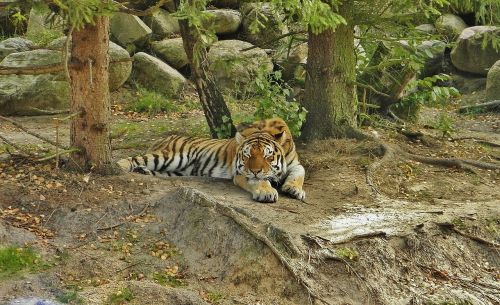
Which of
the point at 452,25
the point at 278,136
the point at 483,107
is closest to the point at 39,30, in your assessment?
the point at 278,136

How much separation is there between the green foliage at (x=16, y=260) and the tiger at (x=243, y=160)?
246 cm

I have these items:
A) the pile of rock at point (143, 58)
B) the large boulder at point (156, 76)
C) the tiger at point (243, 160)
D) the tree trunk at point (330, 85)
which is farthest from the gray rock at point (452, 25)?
the tiger at point (243, 160)

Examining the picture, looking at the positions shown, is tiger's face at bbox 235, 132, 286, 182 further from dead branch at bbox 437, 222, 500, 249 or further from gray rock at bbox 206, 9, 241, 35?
gray rock at bbox 206, 9, 241, 35

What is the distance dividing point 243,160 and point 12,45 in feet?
26.8

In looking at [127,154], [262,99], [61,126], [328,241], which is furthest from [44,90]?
[328,241]

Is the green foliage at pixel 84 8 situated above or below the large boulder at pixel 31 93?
above

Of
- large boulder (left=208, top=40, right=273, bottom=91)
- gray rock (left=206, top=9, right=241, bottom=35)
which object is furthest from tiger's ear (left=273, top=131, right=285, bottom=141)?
gray rock (left=206, top=9, right=241, bottom=35)

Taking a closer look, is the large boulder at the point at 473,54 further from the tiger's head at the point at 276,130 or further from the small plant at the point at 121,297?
the small plant at the point at 121,297

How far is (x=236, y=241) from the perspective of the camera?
6.34 metres

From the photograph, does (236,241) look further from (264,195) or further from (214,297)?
(264,195)

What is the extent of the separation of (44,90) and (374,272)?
8335 millimetres

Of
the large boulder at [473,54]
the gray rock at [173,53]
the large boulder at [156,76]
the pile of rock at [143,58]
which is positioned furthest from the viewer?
the large boulder at [473,54]

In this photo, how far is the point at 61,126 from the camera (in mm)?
12453

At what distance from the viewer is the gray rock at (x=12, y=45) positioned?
14.5 meters
